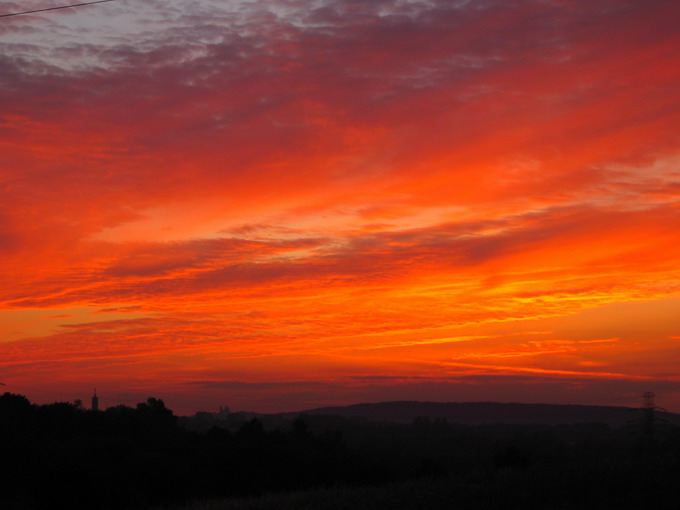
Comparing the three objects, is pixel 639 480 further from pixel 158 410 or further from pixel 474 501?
pixel 158 410

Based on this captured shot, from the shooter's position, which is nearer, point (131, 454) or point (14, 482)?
point (14, 482)

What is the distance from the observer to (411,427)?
144 m

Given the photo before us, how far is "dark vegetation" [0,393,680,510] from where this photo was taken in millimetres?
24938

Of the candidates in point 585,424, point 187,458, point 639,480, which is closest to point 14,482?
point 187,458

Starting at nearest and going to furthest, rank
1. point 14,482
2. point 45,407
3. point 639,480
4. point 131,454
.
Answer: point 639,480 < point 14,482 < point 131,454 < point 45,407

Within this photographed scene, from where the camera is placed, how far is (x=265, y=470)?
61.8m

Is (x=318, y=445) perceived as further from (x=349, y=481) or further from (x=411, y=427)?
(x=411, y=427)

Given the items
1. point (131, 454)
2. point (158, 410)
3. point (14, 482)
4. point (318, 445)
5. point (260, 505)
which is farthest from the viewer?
point (158, 410)

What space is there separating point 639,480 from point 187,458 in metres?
46.8

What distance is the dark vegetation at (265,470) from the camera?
24.9m

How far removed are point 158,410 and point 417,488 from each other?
6259cm

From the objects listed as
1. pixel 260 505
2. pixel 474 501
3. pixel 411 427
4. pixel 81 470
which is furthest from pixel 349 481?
pixel 411 427

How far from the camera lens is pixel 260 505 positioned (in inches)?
1271

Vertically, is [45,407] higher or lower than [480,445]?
higher
